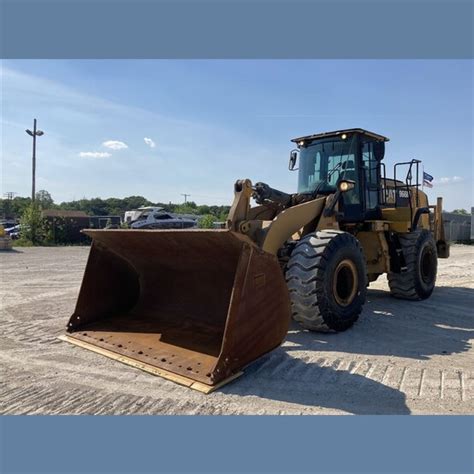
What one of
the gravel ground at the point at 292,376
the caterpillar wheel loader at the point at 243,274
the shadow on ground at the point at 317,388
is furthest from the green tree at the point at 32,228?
the shadow on ground at the point at 317,388

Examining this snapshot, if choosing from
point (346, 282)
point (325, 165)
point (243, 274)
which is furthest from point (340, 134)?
point (243, 274)

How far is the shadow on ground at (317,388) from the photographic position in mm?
3332

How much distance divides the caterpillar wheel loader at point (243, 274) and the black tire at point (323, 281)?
0.01 m

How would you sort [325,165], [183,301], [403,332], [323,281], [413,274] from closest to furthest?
[323,281] → [183,301] → [403,332] → [325,165] → [413,274]

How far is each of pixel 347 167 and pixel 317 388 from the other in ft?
13.3

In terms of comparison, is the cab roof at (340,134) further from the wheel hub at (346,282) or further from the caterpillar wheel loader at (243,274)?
the wheel hub at (346,282)

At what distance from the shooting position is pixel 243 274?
3703mm

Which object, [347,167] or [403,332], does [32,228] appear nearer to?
[347,167]

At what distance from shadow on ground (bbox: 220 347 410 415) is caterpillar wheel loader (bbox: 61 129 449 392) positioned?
0.22 meters

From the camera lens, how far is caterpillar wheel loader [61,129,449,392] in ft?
12.6

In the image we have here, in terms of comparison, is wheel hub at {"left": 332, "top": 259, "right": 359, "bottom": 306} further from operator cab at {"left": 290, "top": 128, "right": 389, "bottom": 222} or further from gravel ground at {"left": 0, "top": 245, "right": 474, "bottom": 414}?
operator cab at {"left": 290, "top": 128, "right": 389, "bottom": 222}

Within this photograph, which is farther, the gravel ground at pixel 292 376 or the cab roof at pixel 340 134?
Result: the cab roof at pixel 340 134

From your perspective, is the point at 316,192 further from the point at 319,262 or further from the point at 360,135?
the point at 319,262

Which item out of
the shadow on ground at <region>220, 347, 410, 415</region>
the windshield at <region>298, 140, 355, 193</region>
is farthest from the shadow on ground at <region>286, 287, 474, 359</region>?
the windshield at <region>298, 140, 355, 193</region>
